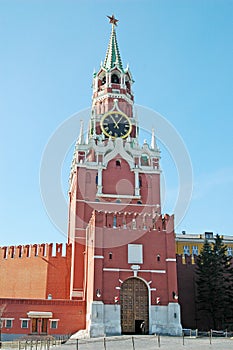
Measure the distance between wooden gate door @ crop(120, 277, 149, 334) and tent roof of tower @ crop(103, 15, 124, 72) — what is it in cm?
3001

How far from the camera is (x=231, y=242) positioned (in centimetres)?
6856

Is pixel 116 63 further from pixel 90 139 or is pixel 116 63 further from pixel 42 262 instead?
pixel 42 262

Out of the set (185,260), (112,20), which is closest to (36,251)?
(185,260)

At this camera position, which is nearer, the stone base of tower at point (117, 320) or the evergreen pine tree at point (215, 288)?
the stone base of tower at point (117, 320)

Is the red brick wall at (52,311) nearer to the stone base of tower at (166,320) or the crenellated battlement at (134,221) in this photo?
the stone base of tower at (166,320)

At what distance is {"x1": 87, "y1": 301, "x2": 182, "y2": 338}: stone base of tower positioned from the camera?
34.8 meters

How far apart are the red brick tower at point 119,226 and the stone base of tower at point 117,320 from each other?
0.25 feet

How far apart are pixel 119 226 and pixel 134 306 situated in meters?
6.65

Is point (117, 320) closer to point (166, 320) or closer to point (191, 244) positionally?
point (166, 320)

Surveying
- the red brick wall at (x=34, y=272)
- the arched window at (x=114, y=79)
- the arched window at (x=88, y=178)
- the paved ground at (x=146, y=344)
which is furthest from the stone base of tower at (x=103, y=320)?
the arched window at (x=114, y=79)

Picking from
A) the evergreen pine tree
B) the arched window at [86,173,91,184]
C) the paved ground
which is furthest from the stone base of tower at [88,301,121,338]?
the arched window at [86,173,91,184]

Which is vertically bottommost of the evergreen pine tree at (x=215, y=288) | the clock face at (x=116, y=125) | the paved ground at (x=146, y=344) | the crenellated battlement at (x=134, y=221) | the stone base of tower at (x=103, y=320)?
the paved ground at (x=146, y=344)

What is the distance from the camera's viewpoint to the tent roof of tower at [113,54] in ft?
190

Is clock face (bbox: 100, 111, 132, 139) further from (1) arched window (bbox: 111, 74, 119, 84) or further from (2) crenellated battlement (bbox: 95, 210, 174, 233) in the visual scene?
(2) crenellated battlement (bbox: 95, 210, 174, 233)
